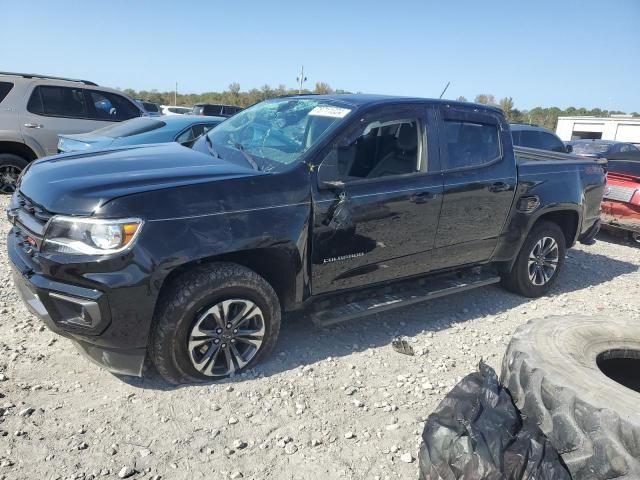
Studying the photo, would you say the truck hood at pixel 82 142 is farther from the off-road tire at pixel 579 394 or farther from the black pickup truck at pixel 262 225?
the off-road tire at pixel 579 394

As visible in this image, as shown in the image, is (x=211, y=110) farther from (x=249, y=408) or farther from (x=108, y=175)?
(x=249, y=408)

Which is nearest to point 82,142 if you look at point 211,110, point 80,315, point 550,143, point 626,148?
point 80,315

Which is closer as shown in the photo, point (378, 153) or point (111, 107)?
point (378, 153)

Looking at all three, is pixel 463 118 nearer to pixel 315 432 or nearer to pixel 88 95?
pixel 315 432

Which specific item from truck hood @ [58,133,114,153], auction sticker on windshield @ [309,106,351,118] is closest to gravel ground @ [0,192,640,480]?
auction sticker on windshield @ [309,106,351,118]

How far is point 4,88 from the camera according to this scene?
26.3 ft

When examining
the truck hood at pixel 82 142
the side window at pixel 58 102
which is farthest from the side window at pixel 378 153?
the side window at pixel 58 102

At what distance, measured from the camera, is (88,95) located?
8.84m

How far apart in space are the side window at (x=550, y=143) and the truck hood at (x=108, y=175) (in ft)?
29.0

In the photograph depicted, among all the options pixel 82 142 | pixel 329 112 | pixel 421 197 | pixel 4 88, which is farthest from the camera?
pixel 4 88

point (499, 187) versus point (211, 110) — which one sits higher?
point (499, 187)

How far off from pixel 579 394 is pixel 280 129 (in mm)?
2732

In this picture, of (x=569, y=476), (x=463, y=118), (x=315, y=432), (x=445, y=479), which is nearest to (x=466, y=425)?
(x=445, y=479)

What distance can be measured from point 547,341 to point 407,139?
6.27ft
